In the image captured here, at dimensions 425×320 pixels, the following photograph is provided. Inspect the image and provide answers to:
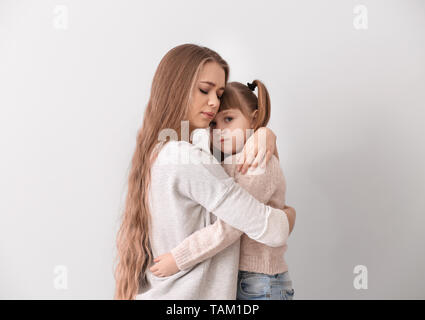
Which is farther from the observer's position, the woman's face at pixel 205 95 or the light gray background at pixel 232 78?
the light gray background at pixel 232 78

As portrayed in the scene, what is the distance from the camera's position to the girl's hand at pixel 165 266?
3.92ft

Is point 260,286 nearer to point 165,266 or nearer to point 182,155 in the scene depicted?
point 165,266

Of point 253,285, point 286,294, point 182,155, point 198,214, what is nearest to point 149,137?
point 182,155

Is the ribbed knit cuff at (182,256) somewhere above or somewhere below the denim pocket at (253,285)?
above

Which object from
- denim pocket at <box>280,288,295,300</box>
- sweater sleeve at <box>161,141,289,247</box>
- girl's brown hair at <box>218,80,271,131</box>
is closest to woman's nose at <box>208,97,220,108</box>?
girl's brown hair at <box>218,80,271,131</box>

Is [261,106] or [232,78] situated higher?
[232,78]

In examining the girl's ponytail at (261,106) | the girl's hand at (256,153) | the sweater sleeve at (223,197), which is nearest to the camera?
the sweater sleeve at (223,197)

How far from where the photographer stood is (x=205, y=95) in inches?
52.3

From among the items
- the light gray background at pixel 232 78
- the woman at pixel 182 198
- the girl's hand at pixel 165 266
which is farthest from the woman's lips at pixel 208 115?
the light gray background at pixel 232 78

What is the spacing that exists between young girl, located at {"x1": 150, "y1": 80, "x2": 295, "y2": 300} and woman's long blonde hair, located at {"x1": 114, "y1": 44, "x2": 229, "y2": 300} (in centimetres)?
10

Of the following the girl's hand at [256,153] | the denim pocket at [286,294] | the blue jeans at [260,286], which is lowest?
the denim pocket at [286,294]

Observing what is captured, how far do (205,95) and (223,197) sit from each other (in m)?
0.39

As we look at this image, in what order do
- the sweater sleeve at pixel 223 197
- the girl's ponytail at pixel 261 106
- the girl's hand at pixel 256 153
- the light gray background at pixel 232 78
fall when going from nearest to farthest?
the sweater sleeve at pixel 223 197 < the girl's hand at pixel 256 153 < the girl's ponytail at pixel 261 106 < the light gray background at pixel 232 78

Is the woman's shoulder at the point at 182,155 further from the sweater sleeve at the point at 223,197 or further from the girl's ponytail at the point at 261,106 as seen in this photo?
the girl's ponytail at the point at 261,106
